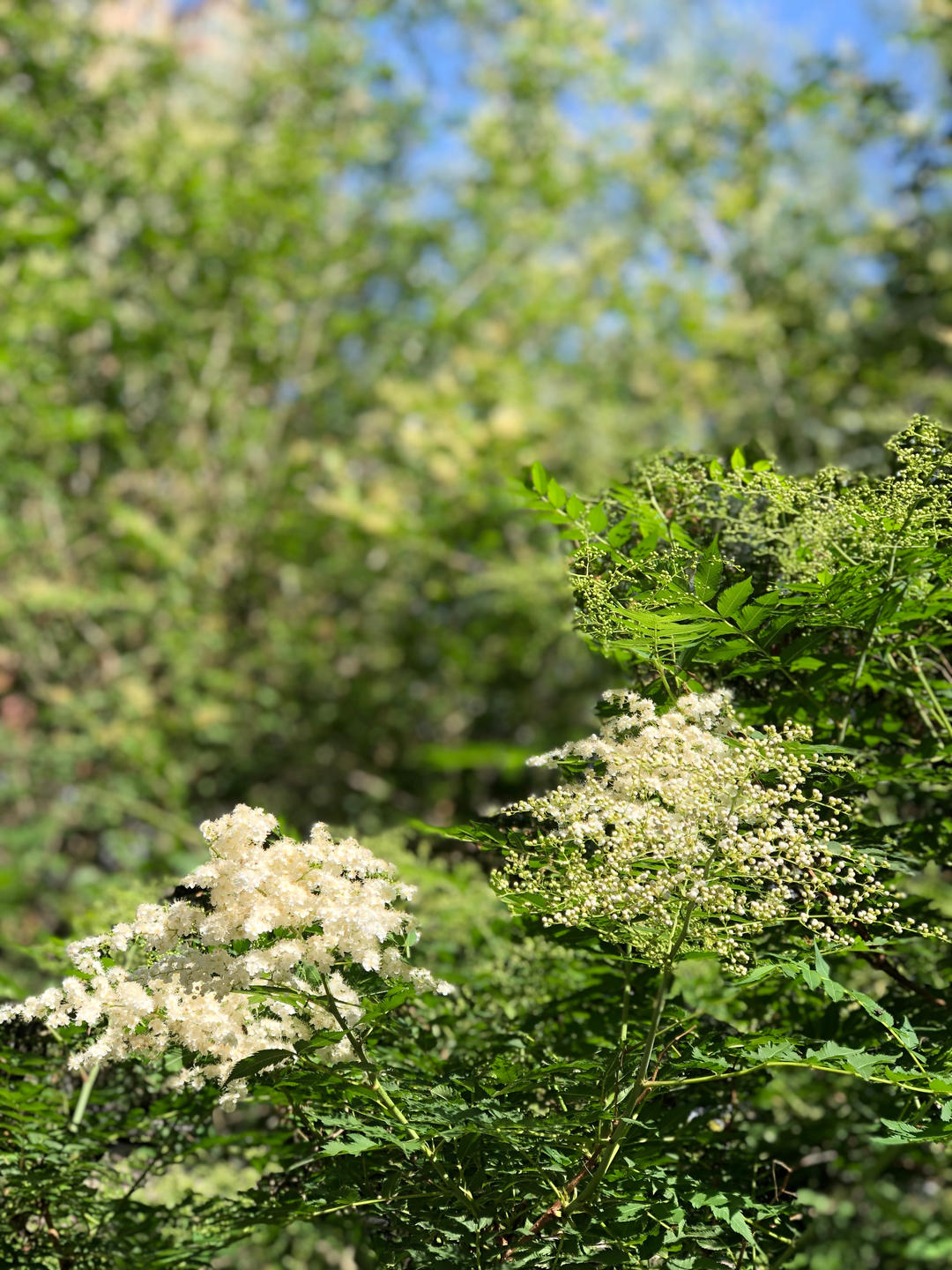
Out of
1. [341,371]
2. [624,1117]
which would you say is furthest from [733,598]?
[341,371]

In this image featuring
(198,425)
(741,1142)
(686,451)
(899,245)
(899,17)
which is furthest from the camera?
(198,425)

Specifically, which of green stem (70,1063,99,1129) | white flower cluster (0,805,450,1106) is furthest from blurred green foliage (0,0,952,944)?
white flower cluster (0,805,450,1106)

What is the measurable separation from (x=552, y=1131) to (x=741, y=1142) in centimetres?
68

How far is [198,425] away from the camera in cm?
802

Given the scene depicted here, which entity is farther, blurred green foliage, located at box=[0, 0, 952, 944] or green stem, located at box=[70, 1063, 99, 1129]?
blurred green foliage, located at box=[0, 0, 952, 944]

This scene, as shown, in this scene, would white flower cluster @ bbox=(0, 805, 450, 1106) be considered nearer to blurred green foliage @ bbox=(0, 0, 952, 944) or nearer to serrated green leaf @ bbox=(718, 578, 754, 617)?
serrated green leaf @ bbox=(718, 578, 754, 617)

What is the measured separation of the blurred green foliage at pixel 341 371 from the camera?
7027 millimetres

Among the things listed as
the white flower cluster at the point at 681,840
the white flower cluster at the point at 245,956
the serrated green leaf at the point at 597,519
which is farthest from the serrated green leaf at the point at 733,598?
the white flower cluster at the point at 245,956

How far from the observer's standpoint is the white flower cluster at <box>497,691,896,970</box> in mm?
1211

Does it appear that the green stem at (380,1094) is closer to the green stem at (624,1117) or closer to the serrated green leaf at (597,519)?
the green stem at (624,1117)

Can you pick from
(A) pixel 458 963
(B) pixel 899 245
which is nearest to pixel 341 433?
(B) pixel 899 245

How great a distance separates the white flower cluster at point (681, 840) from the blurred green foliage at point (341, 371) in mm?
5154

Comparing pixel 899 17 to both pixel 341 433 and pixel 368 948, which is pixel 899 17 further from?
pixel 368 948

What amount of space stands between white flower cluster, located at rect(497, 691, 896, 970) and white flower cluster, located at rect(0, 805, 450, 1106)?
0.17m
